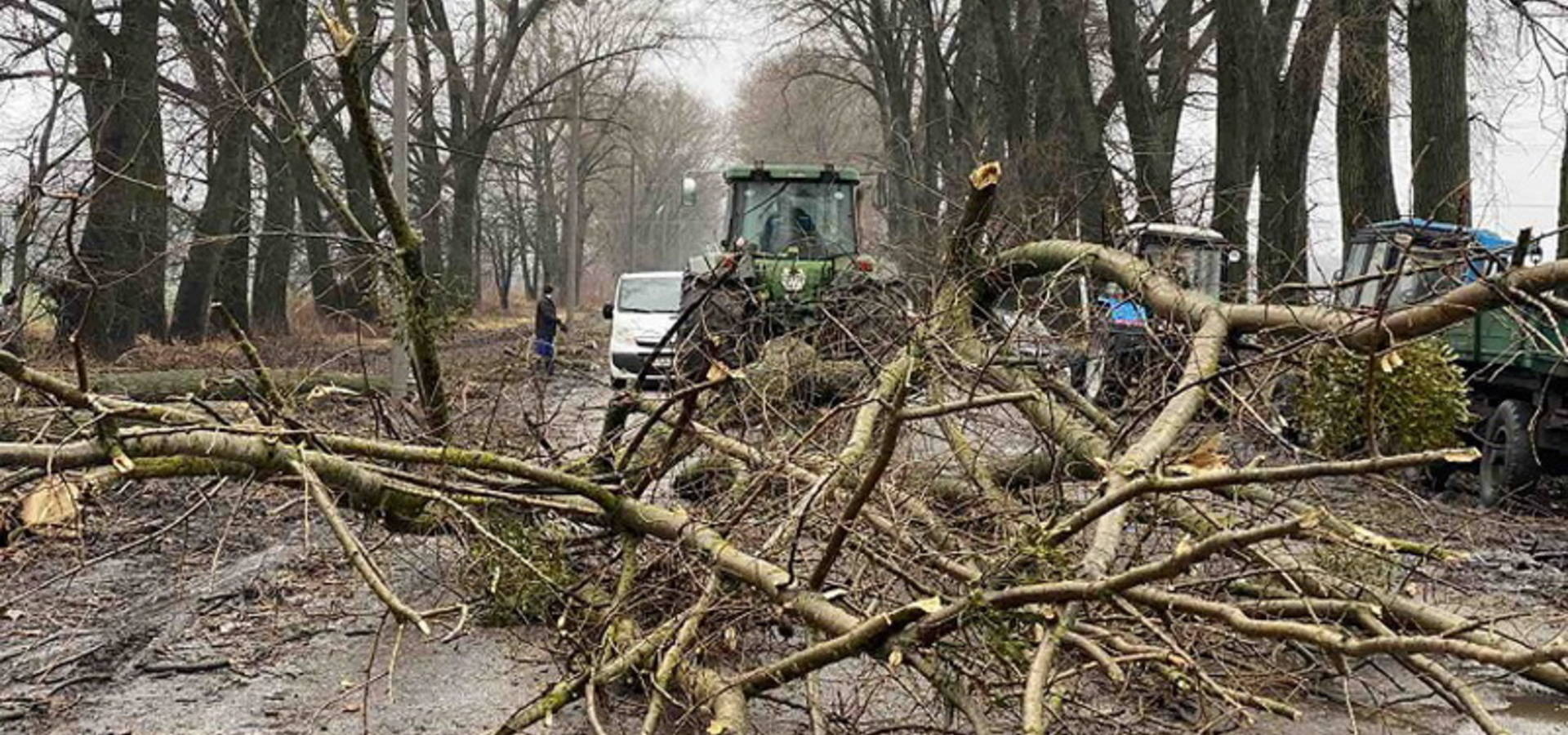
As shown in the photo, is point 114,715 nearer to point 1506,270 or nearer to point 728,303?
point 728,303

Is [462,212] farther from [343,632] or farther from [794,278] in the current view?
[343,632]

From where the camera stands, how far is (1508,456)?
10430mm

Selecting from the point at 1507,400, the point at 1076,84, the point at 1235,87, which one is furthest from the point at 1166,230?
A: the point at 1076,84

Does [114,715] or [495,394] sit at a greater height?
[495,394]

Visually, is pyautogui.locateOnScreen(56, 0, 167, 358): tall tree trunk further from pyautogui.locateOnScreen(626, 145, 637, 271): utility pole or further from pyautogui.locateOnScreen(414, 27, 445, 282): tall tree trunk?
pyautogui.locateOnScreen(626, 145, 637, 271): utility pole

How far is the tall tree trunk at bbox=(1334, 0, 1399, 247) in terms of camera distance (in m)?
15.8

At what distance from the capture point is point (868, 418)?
208 inches

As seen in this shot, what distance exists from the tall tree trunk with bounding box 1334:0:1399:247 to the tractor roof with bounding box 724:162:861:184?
5418 millimetres

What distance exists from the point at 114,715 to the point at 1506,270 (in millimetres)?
4869

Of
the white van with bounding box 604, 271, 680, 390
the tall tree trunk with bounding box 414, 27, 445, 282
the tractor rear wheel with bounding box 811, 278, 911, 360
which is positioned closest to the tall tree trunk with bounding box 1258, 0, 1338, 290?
the white van with bounding box 604, 271, 680, 390

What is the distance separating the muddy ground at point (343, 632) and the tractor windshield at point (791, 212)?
7354mm

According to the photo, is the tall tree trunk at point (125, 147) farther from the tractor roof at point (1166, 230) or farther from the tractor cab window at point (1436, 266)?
the tractor cab window at point (1436, 266)

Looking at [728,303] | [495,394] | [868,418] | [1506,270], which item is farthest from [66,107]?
[1506,270]

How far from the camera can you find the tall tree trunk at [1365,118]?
15789 millimetres
